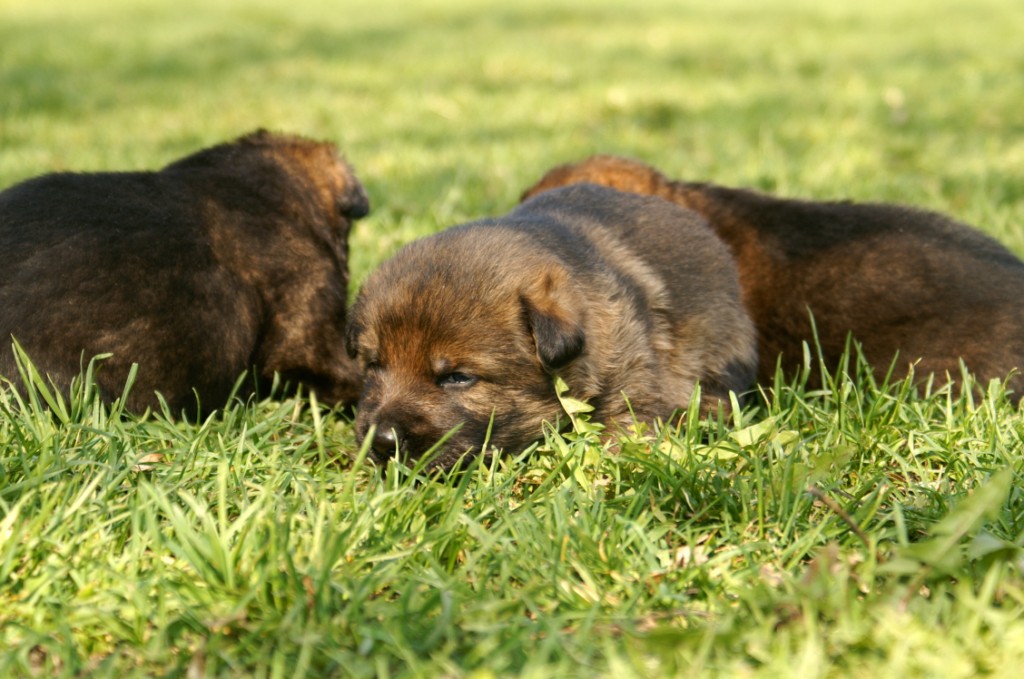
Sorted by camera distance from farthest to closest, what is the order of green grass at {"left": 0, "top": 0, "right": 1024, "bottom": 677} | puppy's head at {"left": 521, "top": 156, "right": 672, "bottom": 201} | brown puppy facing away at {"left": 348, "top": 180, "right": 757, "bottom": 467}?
puppy's head at {"left": 521, "top": 156, "right": 672, "bottom": 201}, brown puppy facing away at {"left": 348, "top": 180, "right": 757, "bottom": 467}, green grass at {"left": 0, "top": 0, "right": 1024, "bottom": 677}

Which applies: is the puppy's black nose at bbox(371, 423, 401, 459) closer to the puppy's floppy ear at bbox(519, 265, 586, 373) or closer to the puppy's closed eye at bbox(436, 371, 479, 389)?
the puppy's closed eye at bbox(436, 371, 479, 389)

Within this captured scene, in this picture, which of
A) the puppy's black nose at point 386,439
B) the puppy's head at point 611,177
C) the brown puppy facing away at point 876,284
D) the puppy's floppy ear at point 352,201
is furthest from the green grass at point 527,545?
the puppy's head at point 611,177

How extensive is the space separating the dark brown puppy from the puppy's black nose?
28.8 inches

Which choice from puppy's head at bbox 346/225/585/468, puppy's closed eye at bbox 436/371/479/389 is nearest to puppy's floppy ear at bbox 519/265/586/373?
puppy's head at bbox 346/225/585/468

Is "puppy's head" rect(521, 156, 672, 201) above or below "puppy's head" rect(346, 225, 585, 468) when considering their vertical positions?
above

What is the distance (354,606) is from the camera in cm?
223

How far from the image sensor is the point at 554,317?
10.3ft

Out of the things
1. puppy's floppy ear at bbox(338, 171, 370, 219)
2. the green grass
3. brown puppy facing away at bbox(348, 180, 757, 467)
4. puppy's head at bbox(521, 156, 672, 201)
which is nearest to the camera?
the green grass

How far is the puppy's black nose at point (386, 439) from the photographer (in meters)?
3.07

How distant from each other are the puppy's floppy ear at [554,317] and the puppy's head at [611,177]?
1364mm

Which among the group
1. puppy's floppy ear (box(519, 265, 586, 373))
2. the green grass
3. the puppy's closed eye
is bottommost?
the green grass

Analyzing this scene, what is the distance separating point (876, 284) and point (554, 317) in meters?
1.47

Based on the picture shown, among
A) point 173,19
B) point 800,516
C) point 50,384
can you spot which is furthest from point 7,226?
point 173,19

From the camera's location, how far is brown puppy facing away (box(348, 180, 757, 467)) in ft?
10.5
